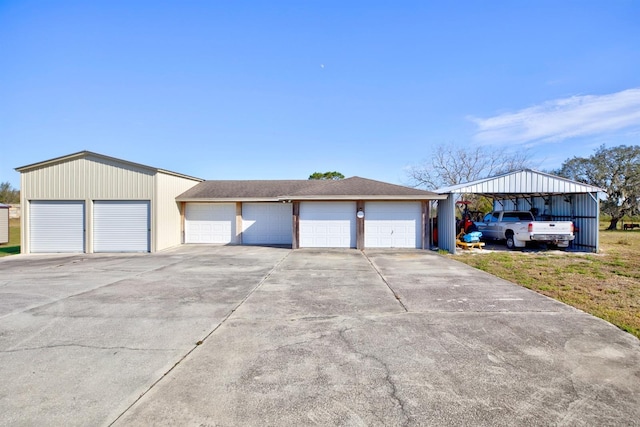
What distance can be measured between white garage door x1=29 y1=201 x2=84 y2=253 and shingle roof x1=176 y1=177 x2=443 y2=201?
169 inches

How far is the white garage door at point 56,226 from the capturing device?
15117 mm

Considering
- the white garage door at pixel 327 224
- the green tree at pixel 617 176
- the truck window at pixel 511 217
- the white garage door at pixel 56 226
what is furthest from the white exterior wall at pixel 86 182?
the green tree at pixel 617 176

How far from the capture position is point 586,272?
976 centimetres

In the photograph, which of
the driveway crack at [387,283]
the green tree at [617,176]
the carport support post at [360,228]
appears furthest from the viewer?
the green tree at [617,176]

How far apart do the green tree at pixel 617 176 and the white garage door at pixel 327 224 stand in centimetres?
2765

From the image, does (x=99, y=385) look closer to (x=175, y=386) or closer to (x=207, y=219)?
(x=175, y=386)

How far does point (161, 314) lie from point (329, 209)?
1051 centimetres

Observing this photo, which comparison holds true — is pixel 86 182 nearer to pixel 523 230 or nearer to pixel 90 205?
pixel 90 205

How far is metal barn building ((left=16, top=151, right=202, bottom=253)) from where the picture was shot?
1499cm

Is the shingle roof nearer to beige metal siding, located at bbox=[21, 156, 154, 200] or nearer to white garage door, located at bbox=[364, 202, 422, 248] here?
white garage door, located at bbox=[364, 202, 422, 248]

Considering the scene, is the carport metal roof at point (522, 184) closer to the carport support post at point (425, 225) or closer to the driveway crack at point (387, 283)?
the carport support post at point (425, 225)

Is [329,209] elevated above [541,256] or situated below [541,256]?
above

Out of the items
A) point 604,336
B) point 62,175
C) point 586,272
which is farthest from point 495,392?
point 62,175

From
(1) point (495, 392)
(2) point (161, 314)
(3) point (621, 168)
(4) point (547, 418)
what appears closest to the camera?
(4) point (547, 418)
